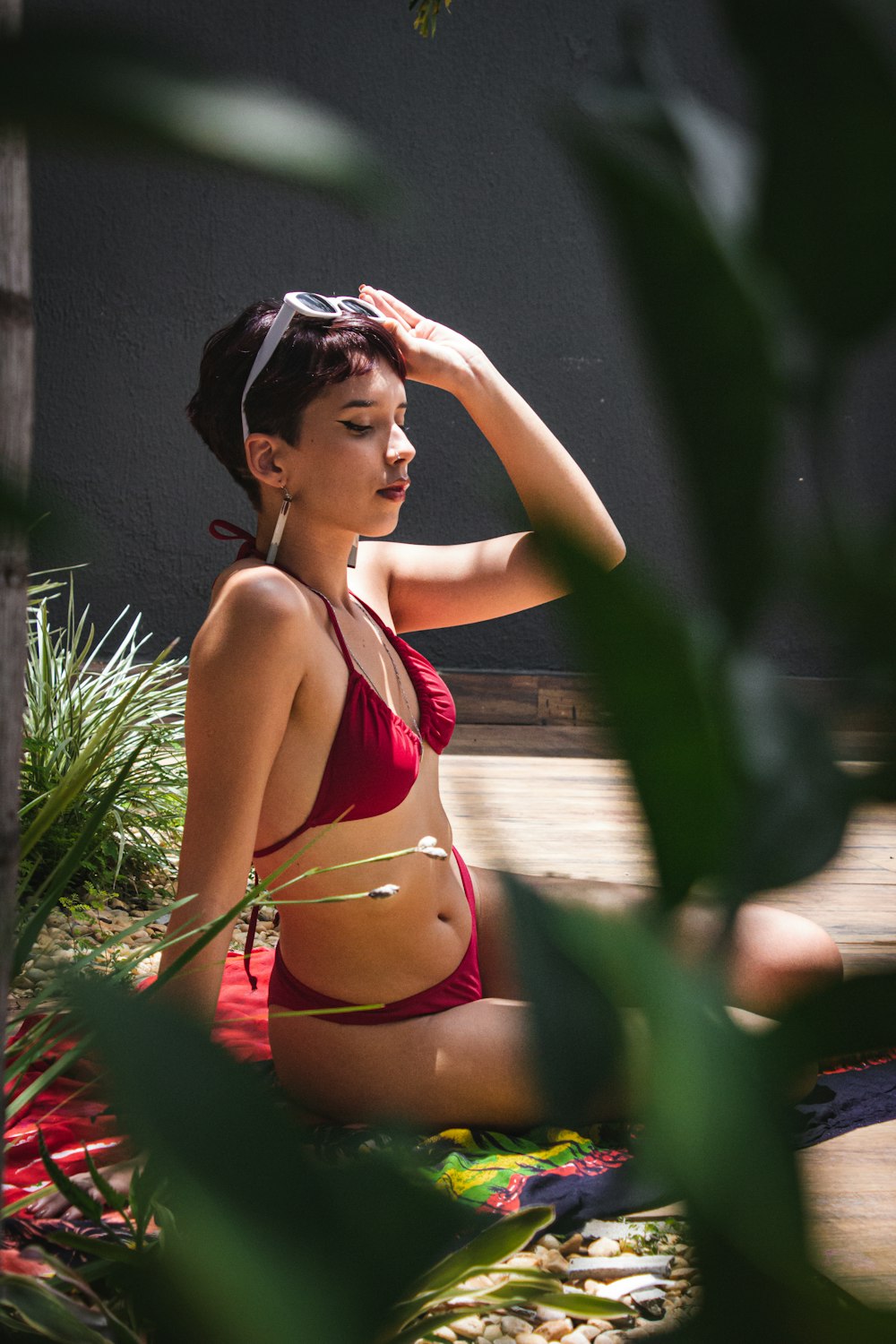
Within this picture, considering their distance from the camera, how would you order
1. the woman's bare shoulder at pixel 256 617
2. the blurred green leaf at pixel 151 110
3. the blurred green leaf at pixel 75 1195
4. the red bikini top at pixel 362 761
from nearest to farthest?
the blurred green leaf at pixel 151 110 → the blurred green leaf at pixel 75 1195 → the woman's bare shoulder at pixel 256 617 → the red bikini top at pixel 362 761

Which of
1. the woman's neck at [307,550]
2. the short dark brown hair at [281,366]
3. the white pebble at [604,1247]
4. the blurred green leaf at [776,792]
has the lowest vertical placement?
the white pebble at [604,1247]

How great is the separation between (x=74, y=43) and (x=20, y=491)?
0.17 feet

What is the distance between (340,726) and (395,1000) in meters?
0.41

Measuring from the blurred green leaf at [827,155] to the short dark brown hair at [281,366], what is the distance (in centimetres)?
164

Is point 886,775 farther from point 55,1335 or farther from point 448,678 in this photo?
point 448,678

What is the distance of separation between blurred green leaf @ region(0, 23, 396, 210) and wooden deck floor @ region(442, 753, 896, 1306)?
8cm

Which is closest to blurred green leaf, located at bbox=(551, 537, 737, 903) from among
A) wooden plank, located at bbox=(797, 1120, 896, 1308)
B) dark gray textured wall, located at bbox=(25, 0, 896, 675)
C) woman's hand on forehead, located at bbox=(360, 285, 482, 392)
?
wooden plank, located at bbox=(797, 1120, 896, 1308)

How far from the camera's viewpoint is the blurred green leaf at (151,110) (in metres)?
0.13

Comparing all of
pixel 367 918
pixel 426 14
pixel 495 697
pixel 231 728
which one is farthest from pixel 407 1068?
pixel 495 697

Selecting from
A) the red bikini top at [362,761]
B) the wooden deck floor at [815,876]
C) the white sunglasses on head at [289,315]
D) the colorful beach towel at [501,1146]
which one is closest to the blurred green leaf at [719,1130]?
the wooden deck floor at [815,876]

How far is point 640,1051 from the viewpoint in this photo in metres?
0.16

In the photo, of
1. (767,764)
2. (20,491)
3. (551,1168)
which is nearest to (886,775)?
(767,764)

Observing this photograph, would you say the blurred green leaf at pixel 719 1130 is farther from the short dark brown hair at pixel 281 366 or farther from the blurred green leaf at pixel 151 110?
the short dark brown hair at pixel 281 366

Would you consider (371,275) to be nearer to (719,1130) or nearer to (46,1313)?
(46,1313)
